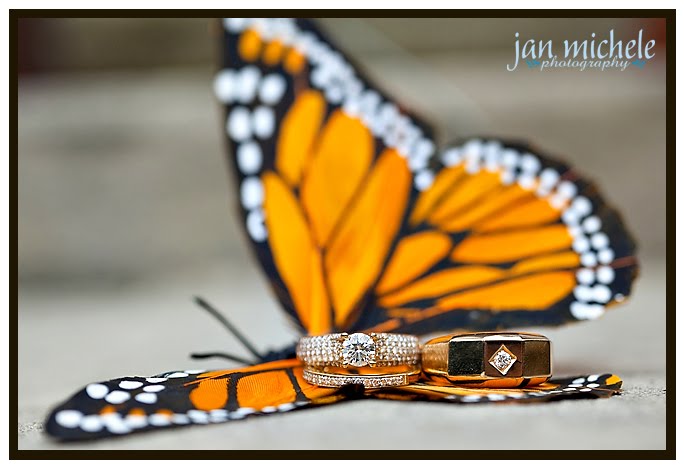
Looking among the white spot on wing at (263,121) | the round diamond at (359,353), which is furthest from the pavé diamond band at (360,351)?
A: the white spot on wing at (263,121)

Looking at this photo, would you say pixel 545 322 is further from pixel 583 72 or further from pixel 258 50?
pixel 583 72

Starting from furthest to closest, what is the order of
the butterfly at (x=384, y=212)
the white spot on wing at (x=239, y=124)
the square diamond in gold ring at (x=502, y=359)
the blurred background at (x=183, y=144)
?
the blurred background at (x=183, y=144)
the white spot on wing at (x=239, y=124)
the butterfly at (x=384, y=212)
the square diamond in gold ring at (x=502, y=359)

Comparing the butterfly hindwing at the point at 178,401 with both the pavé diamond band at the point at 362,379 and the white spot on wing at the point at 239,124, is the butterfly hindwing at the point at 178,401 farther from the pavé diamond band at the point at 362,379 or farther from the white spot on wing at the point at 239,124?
the white spot on wing at the point at 239,124

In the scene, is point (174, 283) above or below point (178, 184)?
below

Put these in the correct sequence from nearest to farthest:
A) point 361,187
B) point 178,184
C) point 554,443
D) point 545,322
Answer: point 554,443 < point 545,322 < point 361,187 < point 178,184

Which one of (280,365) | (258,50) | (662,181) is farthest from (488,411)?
(662,181)

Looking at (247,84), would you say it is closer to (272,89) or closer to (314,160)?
(272,89)

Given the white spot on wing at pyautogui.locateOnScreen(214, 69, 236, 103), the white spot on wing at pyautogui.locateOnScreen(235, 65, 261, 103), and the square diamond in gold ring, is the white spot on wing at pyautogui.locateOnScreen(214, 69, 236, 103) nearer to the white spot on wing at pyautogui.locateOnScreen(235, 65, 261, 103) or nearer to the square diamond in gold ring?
the white spot on wing at pyautogui.locateOnScreen(235, 65, 261, 103)

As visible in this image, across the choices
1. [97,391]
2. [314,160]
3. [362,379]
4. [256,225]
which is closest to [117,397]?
[97,391]
